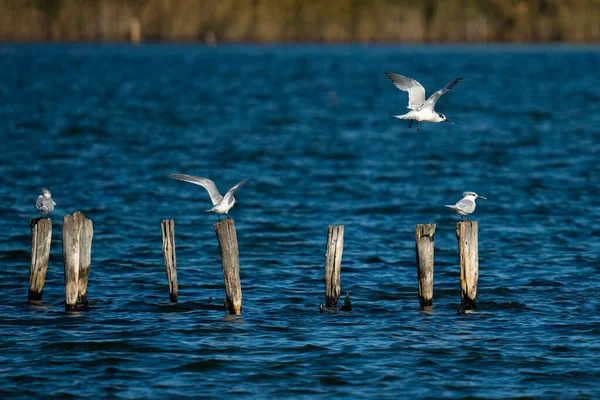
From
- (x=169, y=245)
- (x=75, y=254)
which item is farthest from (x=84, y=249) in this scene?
(x=169, y=245)

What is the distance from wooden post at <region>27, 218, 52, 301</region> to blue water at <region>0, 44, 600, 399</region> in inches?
12.1

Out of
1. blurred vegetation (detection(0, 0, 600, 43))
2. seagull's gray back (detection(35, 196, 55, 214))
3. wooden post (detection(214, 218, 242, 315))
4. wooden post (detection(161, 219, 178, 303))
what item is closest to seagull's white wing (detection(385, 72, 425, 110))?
wooden post (detection(214, 218, 242, 315))

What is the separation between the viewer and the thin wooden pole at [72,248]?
1515 cm

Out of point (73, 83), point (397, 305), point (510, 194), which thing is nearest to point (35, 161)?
point (510, 194)

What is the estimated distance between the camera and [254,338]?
14930mm

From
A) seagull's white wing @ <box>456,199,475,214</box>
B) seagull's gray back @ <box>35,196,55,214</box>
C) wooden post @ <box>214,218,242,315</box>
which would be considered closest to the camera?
wooden post @ <box>214,218,242,315</box>

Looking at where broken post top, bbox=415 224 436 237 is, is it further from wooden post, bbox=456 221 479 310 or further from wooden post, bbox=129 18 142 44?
wooden post, bbox=129 18 142 44

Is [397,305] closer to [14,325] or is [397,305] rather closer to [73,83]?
[14,325]

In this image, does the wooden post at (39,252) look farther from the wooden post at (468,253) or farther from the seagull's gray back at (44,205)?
the wooden post at (468,253)

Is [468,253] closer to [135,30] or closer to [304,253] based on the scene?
[304,253]

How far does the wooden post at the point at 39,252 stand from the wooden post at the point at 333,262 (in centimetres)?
436

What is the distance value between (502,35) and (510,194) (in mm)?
140174

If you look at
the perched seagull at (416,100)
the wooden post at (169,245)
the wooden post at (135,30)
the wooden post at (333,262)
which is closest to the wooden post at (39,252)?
the wooden post at (169,245)

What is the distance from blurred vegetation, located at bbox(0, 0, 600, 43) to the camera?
509 ft
